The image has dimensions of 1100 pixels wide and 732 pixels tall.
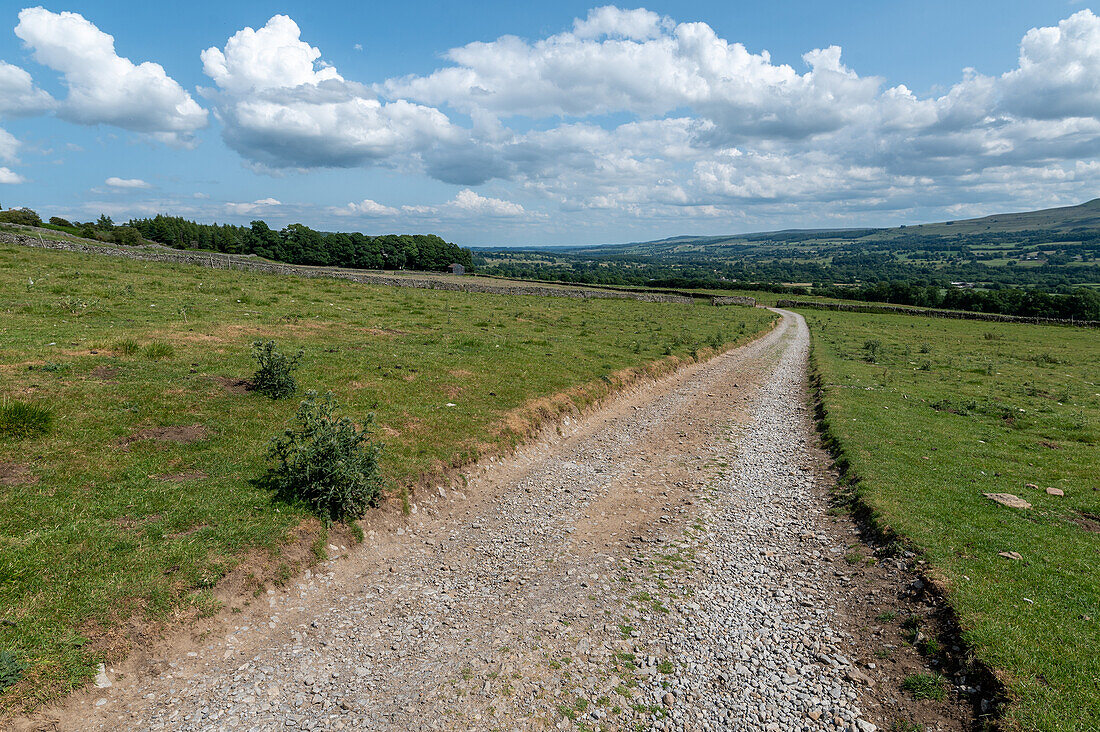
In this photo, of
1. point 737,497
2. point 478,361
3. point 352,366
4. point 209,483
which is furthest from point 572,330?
point 209,483

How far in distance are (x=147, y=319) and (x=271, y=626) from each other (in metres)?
22.7

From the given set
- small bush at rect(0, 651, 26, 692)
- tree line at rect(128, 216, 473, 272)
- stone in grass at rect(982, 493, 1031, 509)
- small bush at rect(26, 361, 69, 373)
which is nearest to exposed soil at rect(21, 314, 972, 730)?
small bush at rect(0, 651, 26, 692)

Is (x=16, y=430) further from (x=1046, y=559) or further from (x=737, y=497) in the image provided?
(x=1046, y=559)

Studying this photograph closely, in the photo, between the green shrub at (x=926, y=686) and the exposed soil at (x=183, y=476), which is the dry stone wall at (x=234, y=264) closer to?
the exposed soil at (x=183, y=476)

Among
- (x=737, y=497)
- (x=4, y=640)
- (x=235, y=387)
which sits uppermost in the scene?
(x=235, y=387)

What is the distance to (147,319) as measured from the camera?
24469mm

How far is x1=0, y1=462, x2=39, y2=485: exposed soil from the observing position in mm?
10250

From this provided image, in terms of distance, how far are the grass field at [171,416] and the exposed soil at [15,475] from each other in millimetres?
30

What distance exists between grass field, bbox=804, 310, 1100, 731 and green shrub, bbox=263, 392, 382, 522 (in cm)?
1272

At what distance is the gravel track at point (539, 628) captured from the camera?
7.54 m

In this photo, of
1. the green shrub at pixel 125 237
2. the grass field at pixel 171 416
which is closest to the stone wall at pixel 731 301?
the grass field at pixel 171 416

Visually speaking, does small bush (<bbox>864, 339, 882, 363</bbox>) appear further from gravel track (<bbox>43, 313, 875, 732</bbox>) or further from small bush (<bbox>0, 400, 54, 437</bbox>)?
small bush (<bbox>0, 400, 54, 437</bbox>)

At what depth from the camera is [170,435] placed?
43.9 feet

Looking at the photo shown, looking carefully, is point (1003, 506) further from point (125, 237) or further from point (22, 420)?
point (125, 237)
